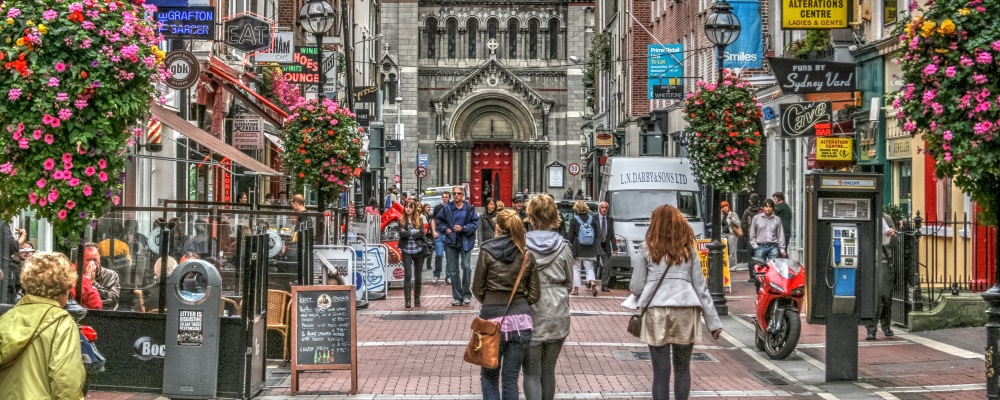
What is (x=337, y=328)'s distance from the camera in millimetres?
11883

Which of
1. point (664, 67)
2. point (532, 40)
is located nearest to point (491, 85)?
point (532, 40)

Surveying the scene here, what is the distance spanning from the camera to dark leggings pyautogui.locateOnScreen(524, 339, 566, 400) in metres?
9.75

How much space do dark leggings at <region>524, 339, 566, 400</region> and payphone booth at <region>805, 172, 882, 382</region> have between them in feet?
10.6

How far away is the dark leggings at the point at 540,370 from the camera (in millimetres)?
9750

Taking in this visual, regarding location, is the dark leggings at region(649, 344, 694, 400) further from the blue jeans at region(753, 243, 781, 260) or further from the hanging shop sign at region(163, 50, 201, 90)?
the blue jeans at region(753, 243, 781, 260)

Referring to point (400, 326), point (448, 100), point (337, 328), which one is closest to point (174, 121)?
point (400, 326)

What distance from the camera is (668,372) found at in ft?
32.4

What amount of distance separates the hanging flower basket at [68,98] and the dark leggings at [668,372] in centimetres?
412

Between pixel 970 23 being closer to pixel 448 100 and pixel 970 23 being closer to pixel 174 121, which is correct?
pixel 174 121

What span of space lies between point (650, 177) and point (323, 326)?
611 inches

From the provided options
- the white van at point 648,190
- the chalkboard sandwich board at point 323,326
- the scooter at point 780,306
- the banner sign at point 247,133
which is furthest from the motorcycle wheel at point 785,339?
the banner sign at point 247,133

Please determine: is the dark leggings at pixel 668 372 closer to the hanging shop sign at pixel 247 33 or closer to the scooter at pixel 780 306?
the scooter at pixel 780 306

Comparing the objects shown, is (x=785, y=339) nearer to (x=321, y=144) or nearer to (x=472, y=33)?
(x=321, y=144)

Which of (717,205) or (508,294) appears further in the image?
(717,205)
